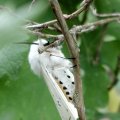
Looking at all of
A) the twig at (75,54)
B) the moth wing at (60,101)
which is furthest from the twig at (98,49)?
the twig at (75,54)

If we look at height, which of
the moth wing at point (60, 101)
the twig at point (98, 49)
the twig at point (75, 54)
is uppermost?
the twig at point (75, 54)

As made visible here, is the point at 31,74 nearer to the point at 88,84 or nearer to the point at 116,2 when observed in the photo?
the point at 88,84

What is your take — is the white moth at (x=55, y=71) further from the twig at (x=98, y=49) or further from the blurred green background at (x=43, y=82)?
the twig at (x=98, y=49)

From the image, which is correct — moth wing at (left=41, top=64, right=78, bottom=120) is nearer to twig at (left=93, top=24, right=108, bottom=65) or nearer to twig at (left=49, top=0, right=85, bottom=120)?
twig at (left=49, top=0, right=85, bottom=120)

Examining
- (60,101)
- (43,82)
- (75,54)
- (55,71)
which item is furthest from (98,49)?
(75,54)

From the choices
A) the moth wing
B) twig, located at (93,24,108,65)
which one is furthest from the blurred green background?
the moth wing

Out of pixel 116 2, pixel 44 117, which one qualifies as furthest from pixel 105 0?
pixel 44 117
